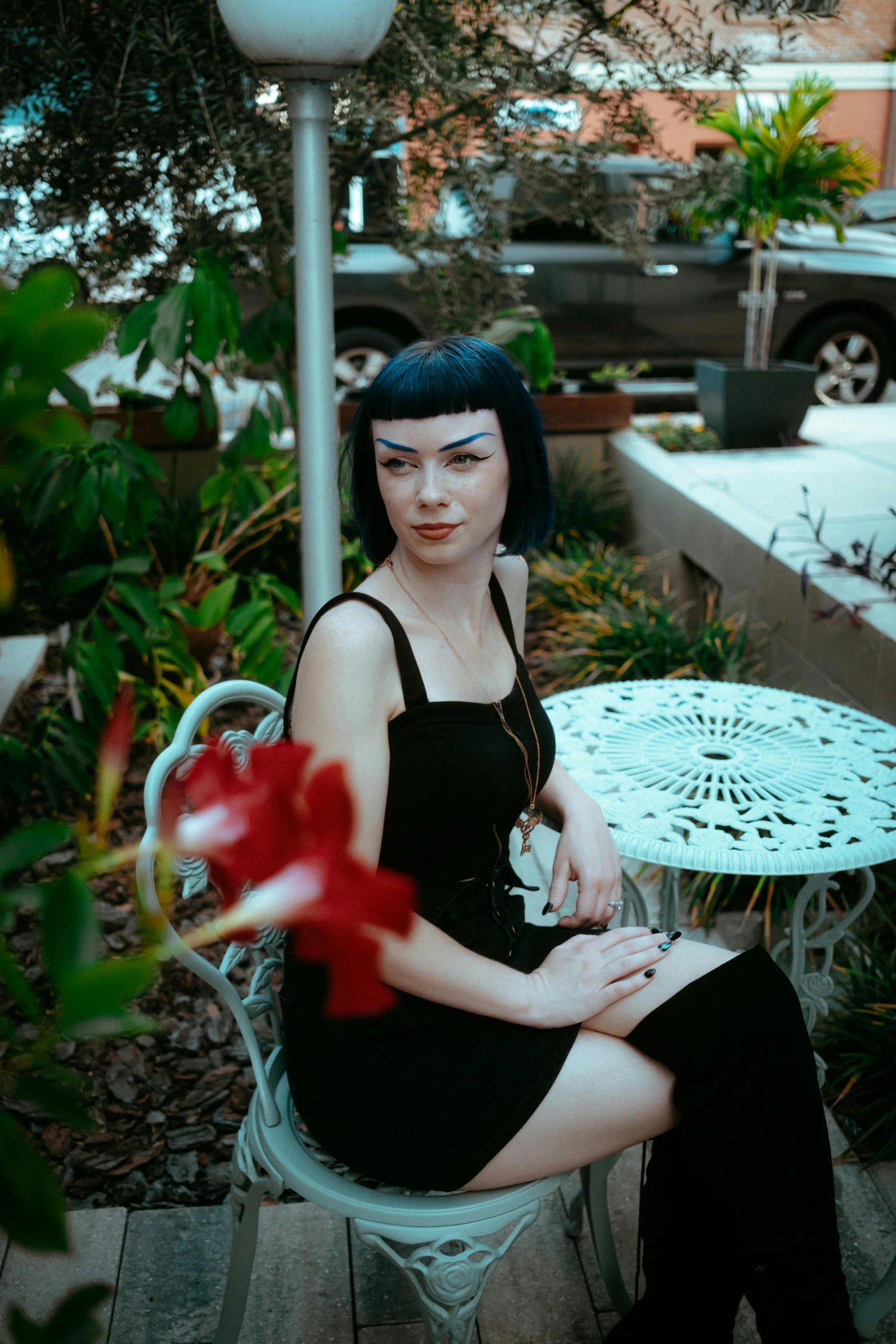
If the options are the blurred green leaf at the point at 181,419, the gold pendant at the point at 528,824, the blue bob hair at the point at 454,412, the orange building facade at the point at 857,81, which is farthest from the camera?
the orange building facade at the point at 857,81

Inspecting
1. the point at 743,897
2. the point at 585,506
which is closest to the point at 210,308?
the point at 743,897

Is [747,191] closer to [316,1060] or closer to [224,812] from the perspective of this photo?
[316,1060]

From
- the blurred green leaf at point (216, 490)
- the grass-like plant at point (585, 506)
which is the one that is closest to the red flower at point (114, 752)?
the blurred green leaf at point (216, 490)

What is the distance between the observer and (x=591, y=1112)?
1495 millimetres

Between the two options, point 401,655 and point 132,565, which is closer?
point 401,655

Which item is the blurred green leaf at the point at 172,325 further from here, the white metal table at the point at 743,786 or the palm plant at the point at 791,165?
the palm plant at the point at 791,165

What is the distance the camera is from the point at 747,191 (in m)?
5.95

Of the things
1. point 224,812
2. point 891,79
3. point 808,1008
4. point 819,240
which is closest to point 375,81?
point 808,1008

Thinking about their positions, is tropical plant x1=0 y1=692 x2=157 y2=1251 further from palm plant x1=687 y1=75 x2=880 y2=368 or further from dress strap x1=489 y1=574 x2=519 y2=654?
palm plant x1=687 y1=75 x2=880 y2=368

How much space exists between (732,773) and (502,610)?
0.53 meters

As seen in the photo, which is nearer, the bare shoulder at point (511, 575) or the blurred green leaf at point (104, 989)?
the blurred green leaf at point (104, 989)

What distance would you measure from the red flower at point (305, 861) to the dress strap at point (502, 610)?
1345 mm

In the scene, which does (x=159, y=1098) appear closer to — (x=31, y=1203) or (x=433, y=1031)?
(x=433, y=1031)

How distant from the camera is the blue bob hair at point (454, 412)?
5.15 feet
